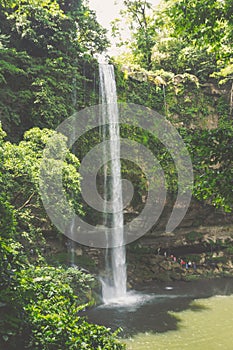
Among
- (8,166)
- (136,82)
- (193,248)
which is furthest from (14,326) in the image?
(136,82)

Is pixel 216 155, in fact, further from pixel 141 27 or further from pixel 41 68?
pixel 141 27

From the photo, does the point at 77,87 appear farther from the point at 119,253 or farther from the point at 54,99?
the point at 119,253

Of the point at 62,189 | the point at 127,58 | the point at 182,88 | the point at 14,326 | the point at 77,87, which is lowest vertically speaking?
the point at 14,326

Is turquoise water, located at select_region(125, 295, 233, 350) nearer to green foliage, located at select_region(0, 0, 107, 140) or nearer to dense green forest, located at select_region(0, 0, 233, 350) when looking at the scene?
dense green forest, located at select_region(0, 0, 233, 350)

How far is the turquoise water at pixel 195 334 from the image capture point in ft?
23.7

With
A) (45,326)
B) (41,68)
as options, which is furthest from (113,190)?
(45,326)

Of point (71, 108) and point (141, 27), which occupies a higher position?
point (141, 27)

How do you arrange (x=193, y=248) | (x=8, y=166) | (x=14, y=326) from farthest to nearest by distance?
(x=193, y=248) < (x=8, y=166) < (x=14, y=326)

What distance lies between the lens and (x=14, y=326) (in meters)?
2.79

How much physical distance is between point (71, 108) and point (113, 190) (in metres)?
3.82

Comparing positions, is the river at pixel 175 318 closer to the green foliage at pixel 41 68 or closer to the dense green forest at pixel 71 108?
the dense green forest at pixel 71 108

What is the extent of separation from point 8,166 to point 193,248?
35.8ft

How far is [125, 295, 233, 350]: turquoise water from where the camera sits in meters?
7.21

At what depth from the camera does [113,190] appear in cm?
1398
